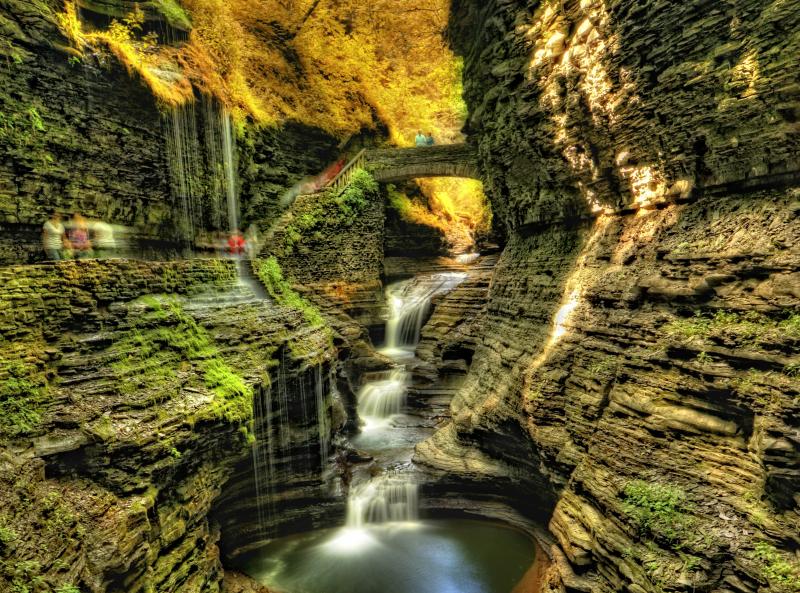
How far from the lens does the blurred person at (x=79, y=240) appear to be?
31.2 ft

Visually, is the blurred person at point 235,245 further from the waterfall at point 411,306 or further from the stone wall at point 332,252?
the waterfall at point 411,306

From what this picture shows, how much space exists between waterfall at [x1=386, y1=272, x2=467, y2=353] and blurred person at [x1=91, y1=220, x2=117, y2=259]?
10488 mm

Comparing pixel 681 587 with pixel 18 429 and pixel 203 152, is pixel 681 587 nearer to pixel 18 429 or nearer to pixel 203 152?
pixel 18 429

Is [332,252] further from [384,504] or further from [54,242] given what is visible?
[384,504]

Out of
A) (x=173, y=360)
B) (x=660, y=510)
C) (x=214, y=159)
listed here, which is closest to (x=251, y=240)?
(x=214, y=159)

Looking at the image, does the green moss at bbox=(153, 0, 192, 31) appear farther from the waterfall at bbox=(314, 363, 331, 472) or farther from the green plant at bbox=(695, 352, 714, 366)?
the green plant at bbox=(695, 352, 714, 366)

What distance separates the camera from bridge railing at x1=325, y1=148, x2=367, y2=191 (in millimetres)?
20125

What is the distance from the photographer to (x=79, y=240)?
9797 millimetres

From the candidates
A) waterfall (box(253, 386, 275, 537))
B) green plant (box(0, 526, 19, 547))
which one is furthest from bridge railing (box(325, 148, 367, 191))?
green plant (box(0, 526, 19, 547))

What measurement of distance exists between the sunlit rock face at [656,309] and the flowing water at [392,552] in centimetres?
84

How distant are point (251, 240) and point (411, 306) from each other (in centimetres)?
718

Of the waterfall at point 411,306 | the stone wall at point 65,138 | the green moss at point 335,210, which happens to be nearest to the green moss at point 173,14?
the stone wall at point 65,138

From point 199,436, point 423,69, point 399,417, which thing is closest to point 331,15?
point 423,69

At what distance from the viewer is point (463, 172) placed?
20.4 m
